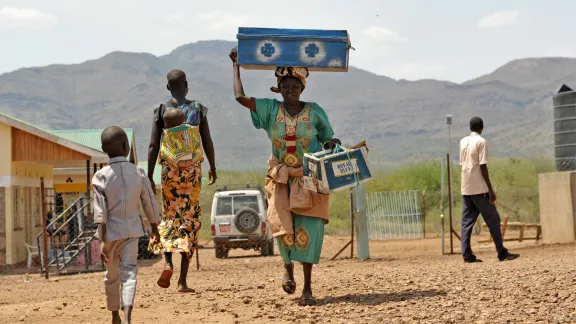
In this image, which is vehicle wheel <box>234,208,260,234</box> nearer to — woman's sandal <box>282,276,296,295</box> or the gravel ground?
the gravel ground

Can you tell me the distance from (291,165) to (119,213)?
1.98 m

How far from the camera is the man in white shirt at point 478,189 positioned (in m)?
12.7

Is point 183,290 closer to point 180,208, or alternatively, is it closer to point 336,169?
point 180,208

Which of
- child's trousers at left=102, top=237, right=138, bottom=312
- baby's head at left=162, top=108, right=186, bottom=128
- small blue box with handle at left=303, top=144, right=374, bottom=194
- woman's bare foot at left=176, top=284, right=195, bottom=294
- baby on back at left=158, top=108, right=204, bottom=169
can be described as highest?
baby's head at left=162, top=108, right=186, bottom=128

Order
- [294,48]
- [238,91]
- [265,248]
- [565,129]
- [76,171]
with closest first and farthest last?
[294,48]
[238,91]
[565,129]
[265,248]
[76,171]

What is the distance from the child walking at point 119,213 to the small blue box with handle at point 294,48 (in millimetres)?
1778

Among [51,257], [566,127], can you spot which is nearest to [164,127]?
[566,127]

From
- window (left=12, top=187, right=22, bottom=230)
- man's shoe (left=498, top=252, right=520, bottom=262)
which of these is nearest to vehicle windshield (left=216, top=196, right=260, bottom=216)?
window (left=12, top=187, right=22, bottom=230)

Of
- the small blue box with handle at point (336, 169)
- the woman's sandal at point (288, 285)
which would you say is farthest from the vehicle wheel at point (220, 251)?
the small blue box with handle at point (336, 169)

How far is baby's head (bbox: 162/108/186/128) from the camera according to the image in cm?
1016

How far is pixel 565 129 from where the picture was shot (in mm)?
18344

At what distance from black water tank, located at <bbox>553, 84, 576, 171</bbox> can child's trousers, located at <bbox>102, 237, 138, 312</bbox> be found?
39.1 feet

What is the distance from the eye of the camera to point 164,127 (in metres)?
10.4

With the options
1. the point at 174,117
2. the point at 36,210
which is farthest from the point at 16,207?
the point at 174,117
